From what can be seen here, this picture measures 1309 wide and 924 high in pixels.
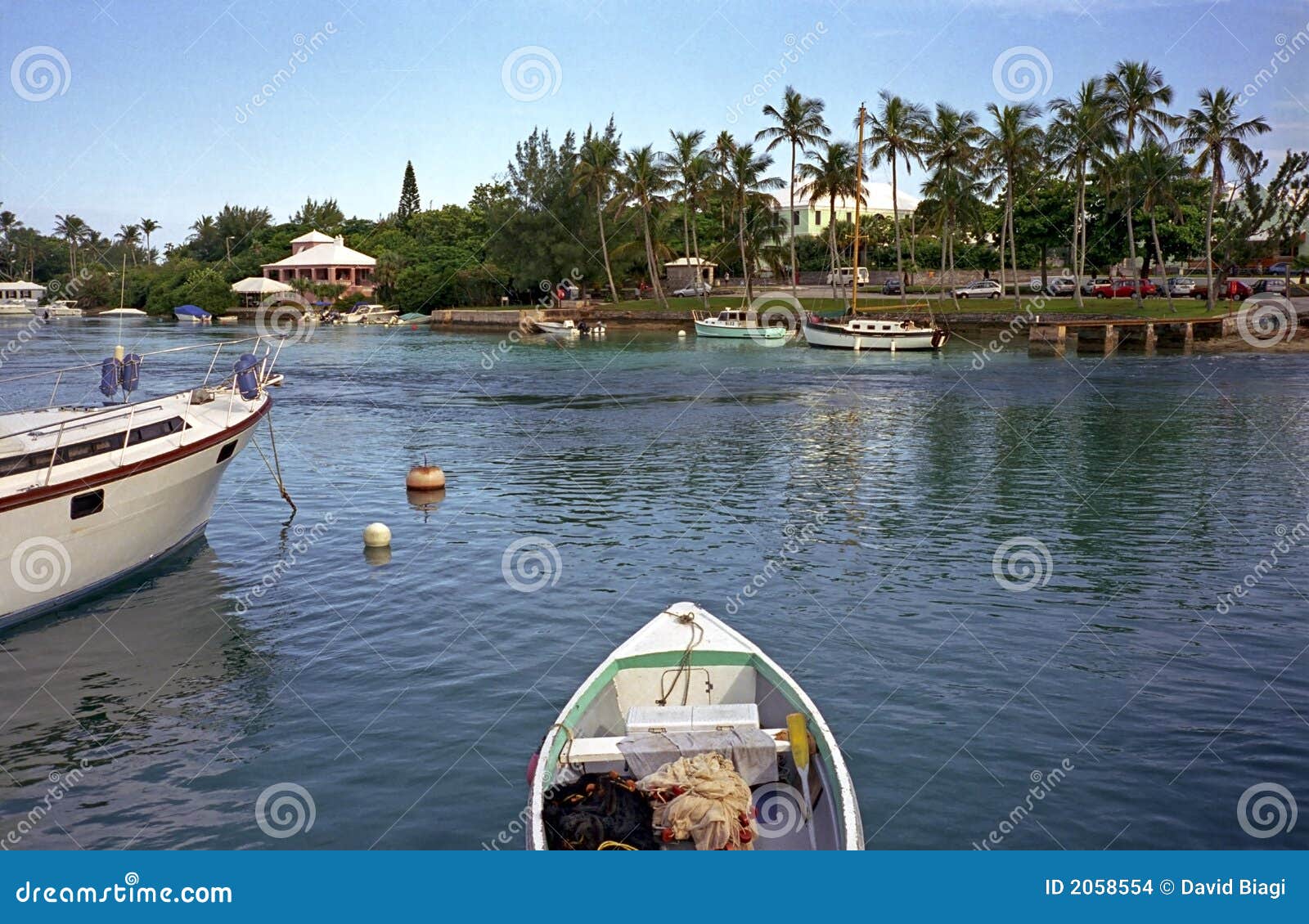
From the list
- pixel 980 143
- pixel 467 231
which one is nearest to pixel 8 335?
pixel 467 231

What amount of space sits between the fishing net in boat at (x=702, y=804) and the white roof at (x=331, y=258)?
134 meters

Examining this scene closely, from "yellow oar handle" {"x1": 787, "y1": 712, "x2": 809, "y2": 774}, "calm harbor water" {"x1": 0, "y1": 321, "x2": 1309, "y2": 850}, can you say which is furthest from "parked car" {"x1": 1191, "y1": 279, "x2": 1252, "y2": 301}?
"yellow oar handle" {"x1": 787, "y1": 712, "x2": 809, "y2": 774}

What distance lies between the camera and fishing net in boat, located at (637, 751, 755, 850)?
10.4 metres

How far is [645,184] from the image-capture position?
109m

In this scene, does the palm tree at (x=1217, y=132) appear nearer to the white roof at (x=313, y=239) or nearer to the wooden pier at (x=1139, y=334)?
the wooden pier at (x=1139, y=334)

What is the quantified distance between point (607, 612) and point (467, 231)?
122 metres

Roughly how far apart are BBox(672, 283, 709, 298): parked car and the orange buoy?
8504cm

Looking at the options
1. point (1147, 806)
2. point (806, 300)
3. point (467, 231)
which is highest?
point (467, 231)

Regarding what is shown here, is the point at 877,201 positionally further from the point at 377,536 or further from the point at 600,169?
the point at 377,536

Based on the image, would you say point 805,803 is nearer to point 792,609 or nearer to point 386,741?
point 386,741

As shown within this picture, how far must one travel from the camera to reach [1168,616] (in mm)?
19984

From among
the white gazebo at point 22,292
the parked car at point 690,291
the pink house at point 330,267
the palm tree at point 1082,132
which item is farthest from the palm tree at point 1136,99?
the white gazebo at point 22,292

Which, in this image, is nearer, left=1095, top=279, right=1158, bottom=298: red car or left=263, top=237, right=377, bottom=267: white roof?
left=1095, top=279, right=1158, bottom=298: red car

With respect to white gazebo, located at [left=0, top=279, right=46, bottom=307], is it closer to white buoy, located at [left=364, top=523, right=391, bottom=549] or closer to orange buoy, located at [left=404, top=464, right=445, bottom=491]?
orange buoy, located at [left=404, top=464, right=445, bottom=491]
